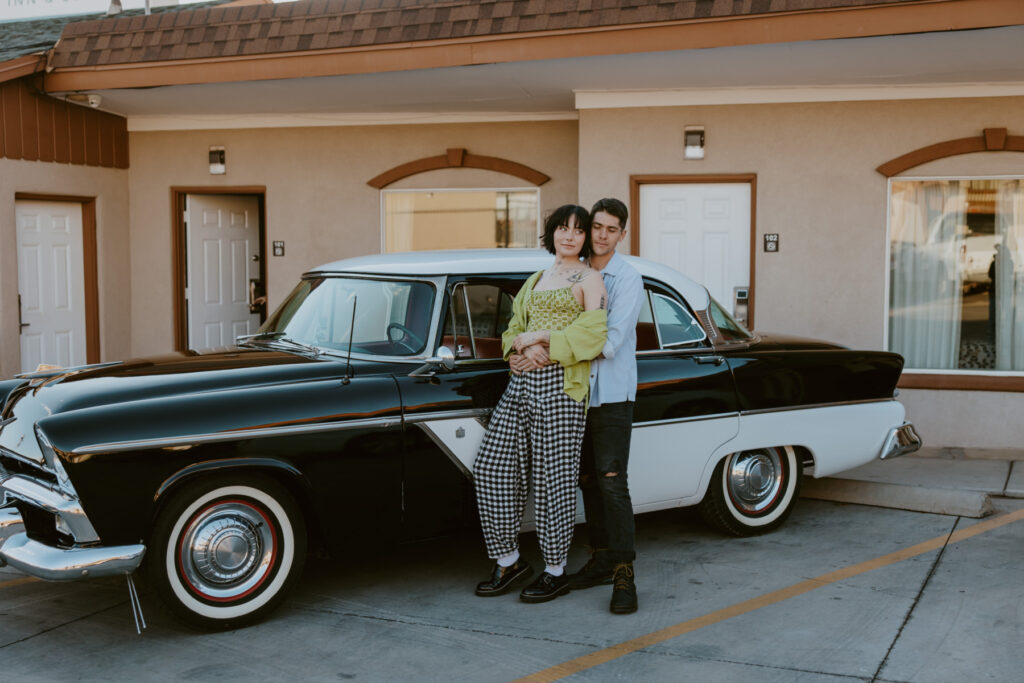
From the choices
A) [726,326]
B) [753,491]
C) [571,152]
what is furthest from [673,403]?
[571,152]

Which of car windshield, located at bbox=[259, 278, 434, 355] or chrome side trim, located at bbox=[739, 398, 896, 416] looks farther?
chrome side trim, located at bbox=[739, 398, 896, 416]

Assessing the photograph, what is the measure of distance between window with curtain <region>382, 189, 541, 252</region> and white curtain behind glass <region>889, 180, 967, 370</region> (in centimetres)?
338

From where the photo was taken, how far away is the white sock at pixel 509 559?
5.17 metres

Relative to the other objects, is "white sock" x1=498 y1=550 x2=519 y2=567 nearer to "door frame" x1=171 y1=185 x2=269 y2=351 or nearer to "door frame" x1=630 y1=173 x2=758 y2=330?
"door frame" x1=630 y1=173 x2=758 y2=330

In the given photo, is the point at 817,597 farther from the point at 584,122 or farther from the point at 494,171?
the point at 494,171

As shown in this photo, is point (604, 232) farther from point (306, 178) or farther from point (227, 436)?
point (306, 178)

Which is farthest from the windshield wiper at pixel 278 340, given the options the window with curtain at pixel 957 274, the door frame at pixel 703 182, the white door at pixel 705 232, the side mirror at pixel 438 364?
the window with curtain at pixel 957 274

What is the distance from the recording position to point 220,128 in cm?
1094

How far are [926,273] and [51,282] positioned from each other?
8107mm

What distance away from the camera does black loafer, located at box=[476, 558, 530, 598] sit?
17.1ft

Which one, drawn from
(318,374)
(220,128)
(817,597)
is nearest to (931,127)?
(817,597)

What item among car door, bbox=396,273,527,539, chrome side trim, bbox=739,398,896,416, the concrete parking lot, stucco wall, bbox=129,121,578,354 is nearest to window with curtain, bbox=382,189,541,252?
stucco wall, bbox=129,121,578,354

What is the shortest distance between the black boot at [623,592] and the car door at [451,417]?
0.78 m

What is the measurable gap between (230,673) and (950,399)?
265 inches
